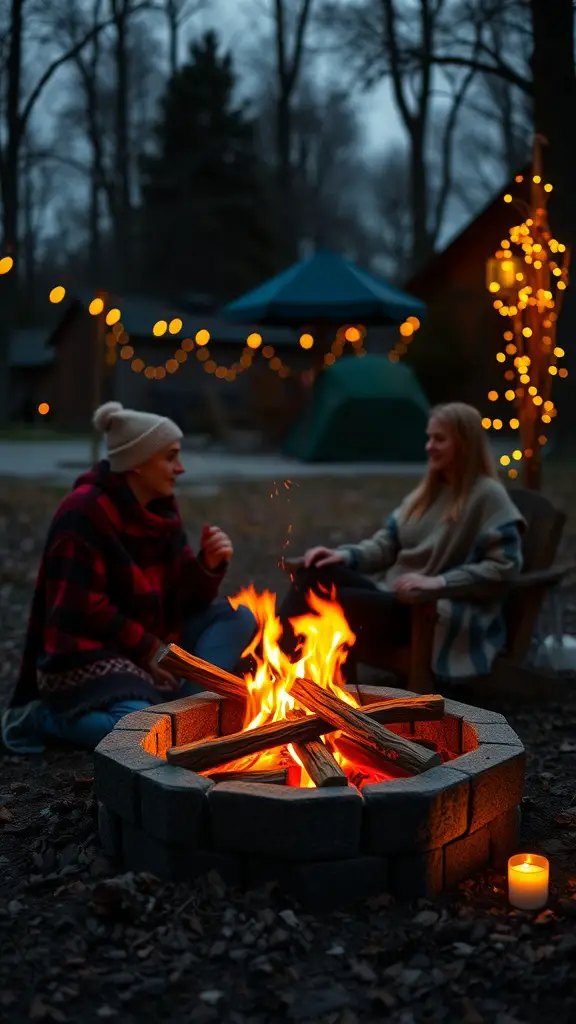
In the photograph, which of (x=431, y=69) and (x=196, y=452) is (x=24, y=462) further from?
(x=431, y=69)

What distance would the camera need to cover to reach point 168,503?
4.42 m

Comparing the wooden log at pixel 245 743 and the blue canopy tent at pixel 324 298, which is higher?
the blue canopy tent at pixel 324 298

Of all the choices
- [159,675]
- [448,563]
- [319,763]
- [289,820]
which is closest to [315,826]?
[289,820]

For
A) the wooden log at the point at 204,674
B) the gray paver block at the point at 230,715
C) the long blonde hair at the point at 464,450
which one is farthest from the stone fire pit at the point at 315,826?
the long blonde hair at the point at 464,450

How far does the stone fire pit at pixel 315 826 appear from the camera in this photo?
261 centimetres

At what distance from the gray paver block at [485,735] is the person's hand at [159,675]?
53.9 inches

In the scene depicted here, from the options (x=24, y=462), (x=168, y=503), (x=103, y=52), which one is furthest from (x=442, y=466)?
(x=103, y=52)

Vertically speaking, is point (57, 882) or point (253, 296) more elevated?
point (253, 296)

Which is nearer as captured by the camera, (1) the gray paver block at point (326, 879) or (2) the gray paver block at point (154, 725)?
(1) the gray paver block at point (326, 879)

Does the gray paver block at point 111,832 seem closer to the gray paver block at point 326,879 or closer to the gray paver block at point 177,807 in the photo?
the gray paver block at point 177,807

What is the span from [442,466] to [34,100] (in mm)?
20407

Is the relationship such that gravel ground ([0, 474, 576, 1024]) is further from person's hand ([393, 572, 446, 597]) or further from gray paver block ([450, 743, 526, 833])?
person's hand ([393, 572, 446, 597])

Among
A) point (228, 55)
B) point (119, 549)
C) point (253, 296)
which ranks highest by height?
point (228, 55)

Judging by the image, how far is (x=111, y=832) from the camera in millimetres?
2951
